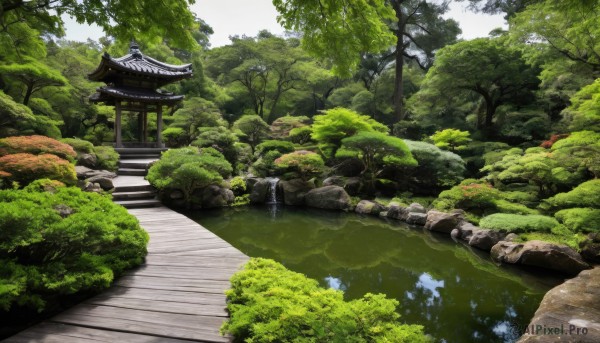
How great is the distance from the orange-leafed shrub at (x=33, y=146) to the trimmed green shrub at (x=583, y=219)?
1164 centimetres

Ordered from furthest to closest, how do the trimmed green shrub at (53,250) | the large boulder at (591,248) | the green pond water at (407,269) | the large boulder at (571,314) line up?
the large boulder at (591,248), the green pond water at (407,269), the large boulder at (571,314), the trimmed green shrub at (53,250)

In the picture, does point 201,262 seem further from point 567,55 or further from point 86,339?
point 567,55

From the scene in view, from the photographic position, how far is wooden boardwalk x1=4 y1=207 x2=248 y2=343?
237 cm

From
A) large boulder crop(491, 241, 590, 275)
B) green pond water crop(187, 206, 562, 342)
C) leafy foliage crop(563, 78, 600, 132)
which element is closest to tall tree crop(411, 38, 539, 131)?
leafy foliage crop(563, 78, 600, 132)

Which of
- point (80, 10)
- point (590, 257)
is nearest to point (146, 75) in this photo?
point (80, 10)

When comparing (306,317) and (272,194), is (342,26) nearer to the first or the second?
(306,317)

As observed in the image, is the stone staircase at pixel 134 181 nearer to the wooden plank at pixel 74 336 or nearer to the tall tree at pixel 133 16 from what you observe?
the tall tree at pixel 133 16

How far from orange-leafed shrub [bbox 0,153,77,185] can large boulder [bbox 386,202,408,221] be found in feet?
28.7

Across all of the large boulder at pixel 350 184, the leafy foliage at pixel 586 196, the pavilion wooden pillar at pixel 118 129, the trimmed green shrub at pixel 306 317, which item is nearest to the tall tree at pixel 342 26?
the trimmed green shrub at pixel 306 317

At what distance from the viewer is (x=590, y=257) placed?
6.14 m

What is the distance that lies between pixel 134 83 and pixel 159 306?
13.7 m

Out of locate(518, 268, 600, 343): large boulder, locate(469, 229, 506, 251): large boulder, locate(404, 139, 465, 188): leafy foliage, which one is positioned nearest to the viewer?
locate(518, 268, 600, 343): large boulder

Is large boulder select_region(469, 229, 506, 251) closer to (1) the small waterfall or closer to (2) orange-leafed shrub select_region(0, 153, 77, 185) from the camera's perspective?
(1) the small waterfall

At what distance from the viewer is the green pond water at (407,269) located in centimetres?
427
